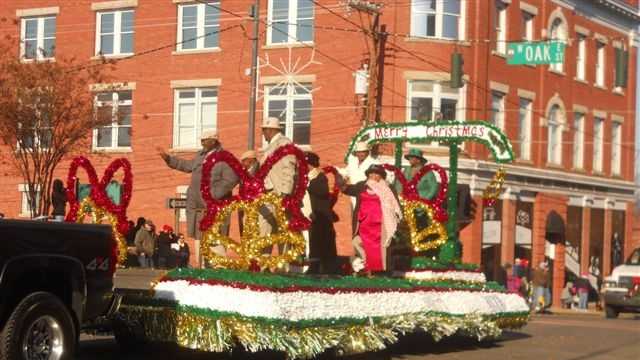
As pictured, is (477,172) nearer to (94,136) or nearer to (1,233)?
(94,136)

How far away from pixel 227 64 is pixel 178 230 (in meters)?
5.62

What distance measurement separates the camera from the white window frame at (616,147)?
45.2 metres

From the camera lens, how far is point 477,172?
3497cm

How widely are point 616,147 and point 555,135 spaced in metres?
5.82

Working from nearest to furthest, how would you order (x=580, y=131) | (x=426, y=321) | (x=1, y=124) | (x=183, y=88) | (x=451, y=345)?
1. (x=426, y=321)
2. (x=451, y=345)
3. (x=1, y=124)
4. (x=183, y=88)
5. (x=580, y=131)

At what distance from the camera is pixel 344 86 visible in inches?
1346

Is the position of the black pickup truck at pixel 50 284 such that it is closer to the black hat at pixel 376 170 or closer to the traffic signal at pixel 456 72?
the black hat at pixel 376 170

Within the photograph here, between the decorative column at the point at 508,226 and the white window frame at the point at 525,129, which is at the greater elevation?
the white window frame at the point at 525,129

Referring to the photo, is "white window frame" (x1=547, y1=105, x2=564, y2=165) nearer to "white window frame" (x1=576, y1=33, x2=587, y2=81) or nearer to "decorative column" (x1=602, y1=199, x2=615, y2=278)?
"white window frame" (x1=576, y1=33, x2=587, y2=81)

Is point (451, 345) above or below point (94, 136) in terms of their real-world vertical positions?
below

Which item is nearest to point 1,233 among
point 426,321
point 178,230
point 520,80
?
point 426,321

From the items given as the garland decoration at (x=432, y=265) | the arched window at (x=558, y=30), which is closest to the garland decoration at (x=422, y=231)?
the garland decoration at (x=432, y=265)

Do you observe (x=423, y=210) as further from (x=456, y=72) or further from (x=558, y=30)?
(x=558, y=30)

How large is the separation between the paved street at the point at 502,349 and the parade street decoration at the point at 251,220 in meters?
1.70
